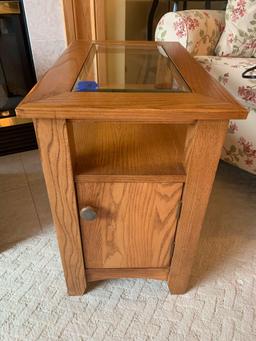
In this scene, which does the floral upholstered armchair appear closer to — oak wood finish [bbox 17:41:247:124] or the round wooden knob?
oak wood finish [bbox 17:41:247:124]

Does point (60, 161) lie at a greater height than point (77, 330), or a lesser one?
greater

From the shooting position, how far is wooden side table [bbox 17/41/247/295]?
1.46 feet

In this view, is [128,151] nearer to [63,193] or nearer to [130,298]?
[63,193]

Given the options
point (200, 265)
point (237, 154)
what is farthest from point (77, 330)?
point (237, 154)

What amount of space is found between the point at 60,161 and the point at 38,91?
0.44ft

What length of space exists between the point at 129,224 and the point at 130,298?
0.87 feet

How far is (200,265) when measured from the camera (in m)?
0.83

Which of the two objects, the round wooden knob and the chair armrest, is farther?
the chair armrest

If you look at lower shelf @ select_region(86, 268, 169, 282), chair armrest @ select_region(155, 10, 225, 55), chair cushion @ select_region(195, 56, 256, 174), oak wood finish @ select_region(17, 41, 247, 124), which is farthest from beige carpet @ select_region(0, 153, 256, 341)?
chair armrest @ select_region(155, 10, 225, 55)

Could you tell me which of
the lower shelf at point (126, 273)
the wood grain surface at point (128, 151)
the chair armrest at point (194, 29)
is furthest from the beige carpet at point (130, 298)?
the chair armrest at point (194, 29)

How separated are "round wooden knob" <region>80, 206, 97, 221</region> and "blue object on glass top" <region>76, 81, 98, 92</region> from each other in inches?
9.8

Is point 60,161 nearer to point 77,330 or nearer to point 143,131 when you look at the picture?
point 143,131

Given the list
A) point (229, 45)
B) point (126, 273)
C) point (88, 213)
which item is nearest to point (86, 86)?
point (88, 213)

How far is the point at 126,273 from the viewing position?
72 centimetres
